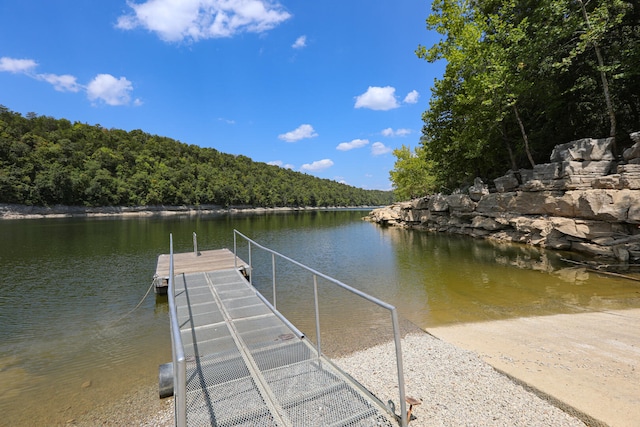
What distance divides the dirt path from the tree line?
15.4 m

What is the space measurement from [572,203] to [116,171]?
4801 inches

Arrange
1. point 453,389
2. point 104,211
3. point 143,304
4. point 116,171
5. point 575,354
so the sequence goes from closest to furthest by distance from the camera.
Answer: point 453,389, point 575,354, point 143,304, point 104,211, point 116,171

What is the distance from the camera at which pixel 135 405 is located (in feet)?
17.0

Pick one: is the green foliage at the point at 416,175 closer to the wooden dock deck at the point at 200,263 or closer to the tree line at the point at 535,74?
the tree line at the point at 535,74

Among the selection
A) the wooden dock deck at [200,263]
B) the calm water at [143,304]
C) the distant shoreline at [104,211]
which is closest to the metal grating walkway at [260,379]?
the calm water at [143,304]

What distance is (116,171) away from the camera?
336 ft

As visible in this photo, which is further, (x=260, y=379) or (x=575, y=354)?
(x=575, y=354)

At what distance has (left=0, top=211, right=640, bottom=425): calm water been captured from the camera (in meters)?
6.11

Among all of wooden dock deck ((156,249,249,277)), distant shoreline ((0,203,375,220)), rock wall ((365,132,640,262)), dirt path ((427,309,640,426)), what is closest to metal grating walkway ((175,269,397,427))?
dirt path ((427,309,640,426))

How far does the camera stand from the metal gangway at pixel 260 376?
325cm

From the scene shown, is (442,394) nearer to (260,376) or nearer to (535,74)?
(260,376)

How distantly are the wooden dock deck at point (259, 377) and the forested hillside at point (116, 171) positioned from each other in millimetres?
91682

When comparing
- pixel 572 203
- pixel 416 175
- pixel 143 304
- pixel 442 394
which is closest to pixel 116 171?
pixel 416 175

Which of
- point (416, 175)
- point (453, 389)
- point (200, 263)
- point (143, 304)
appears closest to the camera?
point (453, 389)
